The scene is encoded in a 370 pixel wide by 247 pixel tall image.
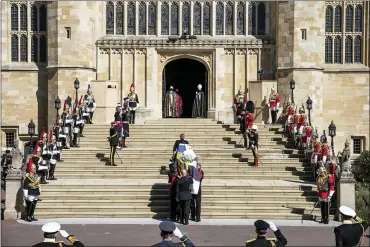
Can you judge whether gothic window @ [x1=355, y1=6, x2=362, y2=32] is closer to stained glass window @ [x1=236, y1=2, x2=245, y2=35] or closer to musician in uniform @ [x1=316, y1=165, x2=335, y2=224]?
stained glass window @ [x1=236, y1=2, x2=245, y2=35]

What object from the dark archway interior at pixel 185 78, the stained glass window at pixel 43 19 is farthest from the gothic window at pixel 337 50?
the stained glass window at pixel 43 19

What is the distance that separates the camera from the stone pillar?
63.9 feet

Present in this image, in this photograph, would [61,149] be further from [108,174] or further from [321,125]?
[321,125]

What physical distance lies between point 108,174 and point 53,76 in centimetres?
1029

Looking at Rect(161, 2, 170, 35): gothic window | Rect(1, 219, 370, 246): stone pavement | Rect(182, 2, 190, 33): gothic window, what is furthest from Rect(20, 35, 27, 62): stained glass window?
Rect(1, 219, 370, 246): stone pavement

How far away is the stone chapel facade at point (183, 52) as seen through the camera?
33594mm

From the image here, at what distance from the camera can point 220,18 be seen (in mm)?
34156

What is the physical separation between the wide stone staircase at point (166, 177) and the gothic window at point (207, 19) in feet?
18.1

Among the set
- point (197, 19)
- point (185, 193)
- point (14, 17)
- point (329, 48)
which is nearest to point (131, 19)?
point (197, 19)

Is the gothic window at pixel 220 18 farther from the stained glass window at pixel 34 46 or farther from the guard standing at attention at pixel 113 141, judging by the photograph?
the guard standing at attention at pixel 113 141

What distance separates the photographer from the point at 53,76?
107 feet

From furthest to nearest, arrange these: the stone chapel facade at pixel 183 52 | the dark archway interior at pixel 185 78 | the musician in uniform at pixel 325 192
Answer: the dark archway interior at pixel 185 78, the stone chapel facade at pixel 183 52, the musician in uniform at pixel 325 192

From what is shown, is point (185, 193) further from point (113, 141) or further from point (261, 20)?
point (261, 20)

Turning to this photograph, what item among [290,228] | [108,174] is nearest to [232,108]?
[108,174]
